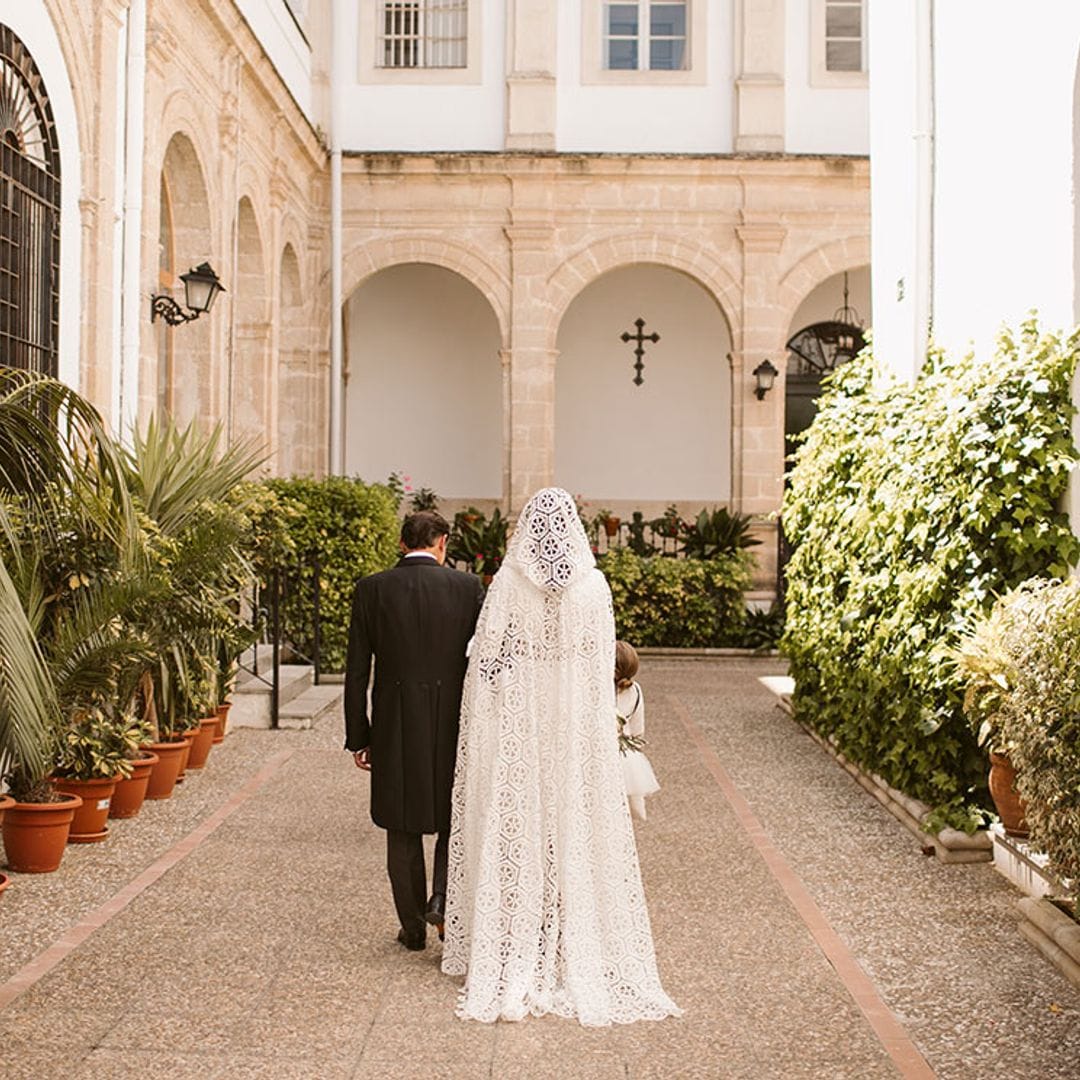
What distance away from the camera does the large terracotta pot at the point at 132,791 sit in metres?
7.52

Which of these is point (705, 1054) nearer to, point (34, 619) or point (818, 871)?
point (818, 871)

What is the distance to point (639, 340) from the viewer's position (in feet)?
66.6

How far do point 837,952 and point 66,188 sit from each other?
6.52 meters

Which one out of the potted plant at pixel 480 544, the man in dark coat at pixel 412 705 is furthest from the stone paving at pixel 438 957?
the potted plant at pixel 480 544

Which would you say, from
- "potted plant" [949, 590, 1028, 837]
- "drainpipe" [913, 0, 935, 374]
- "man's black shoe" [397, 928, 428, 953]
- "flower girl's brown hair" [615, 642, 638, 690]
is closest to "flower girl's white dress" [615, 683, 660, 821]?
"flower girl's brown hair" [615, 642, 638, 690]

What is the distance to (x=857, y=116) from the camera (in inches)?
722

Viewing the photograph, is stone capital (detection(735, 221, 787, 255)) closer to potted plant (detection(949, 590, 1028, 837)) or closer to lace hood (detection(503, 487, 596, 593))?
potted plant (detection(949, 590, 1028, 837))

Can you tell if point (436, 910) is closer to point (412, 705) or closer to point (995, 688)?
point (412, 705)

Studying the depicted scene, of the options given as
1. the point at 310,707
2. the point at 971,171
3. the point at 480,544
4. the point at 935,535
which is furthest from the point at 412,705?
the point at 480,544

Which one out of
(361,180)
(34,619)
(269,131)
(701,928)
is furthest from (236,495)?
(361,180)

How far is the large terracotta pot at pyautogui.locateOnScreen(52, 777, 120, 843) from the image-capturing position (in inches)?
274

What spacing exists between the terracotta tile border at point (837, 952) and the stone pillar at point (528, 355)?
31.5 feet

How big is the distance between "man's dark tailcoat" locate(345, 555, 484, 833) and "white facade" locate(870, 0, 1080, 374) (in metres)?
3.10

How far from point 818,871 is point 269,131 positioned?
423 inches
